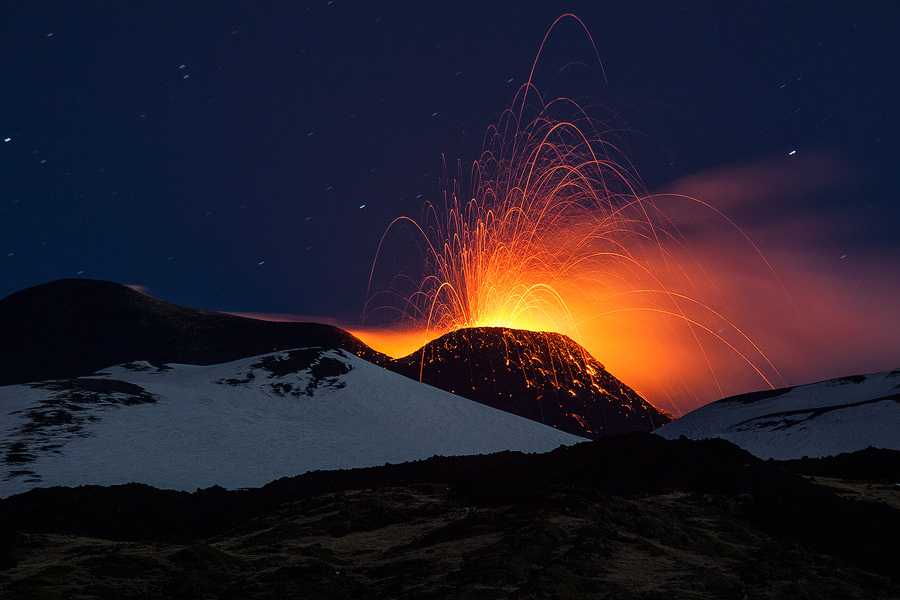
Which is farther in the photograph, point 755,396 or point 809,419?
point 755,396

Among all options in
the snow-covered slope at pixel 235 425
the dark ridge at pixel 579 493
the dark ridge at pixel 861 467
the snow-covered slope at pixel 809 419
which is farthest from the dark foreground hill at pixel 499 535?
the snow-covered slope at pixel 809 419

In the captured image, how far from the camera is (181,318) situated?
628ft

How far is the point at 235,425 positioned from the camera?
2771 inches

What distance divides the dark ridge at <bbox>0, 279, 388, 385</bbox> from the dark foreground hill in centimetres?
13805

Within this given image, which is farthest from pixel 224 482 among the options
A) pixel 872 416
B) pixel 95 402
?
pixel 872 416

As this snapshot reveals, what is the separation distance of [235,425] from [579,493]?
49.0 metres

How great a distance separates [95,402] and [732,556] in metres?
62.5

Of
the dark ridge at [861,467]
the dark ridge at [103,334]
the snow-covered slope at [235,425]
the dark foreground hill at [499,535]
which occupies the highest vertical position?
the dark ridge at [103,334]

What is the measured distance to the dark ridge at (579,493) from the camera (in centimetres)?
2842

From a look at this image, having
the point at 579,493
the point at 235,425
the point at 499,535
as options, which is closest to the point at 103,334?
the point at 235,425

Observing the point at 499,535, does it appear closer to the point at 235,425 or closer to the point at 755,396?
the point at 235,425

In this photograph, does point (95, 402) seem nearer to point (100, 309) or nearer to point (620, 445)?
point (620, 445)

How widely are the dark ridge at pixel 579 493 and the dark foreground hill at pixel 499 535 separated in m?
0.12

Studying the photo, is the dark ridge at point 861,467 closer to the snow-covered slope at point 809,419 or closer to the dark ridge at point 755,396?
the snow-covered slope at point 809,419
